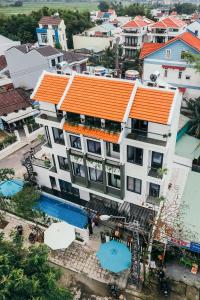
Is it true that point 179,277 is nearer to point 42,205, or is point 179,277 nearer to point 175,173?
point 175,173

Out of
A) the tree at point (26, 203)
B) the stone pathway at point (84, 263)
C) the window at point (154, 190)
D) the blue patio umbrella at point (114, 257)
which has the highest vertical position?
the window at point (154, 190)

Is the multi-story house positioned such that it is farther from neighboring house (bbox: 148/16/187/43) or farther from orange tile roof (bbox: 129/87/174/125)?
neighboring house (bbox: 148/16/187/43)

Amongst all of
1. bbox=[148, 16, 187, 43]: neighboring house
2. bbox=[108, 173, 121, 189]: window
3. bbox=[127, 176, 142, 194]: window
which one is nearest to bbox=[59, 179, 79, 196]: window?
bbox=[108, 173, 121, 189]: window

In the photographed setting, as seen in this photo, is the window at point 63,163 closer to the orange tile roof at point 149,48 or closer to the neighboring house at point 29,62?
the neighboring house at point 29,62

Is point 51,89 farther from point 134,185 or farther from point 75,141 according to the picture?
point 134,185

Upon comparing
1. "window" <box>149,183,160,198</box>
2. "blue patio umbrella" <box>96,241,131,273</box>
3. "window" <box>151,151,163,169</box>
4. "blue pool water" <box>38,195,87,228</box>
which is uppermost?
"window" <box>151,151,163,169</box>

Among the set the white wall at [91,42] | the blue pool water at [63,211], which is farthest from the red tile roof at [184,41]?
the white wall at [91,42]

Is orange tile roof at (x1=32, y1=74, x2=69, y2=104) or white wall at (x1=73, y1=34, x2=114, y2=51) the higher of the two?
orange tile roof at (x1=32, y1=74, x2=69, y2=104)
